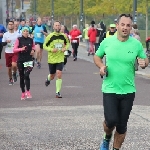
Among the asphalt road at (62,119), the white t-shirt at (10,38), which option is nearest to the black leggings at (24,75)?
the asphalt road at (62,119)

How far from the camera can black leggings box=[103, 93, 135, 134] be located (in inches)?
348

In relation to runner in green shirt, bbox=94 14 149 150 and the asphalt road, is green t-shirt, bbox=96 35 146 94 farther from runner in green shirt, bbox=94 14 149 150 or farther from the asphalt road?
the asphalt road

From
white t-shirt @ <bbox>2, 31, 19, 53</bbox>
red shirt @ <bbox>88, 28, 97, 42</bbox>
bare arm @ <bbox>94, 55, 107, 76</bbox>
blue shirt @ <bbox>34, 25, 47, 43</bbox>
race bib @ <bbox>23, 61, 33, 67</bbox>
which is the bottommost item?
A: red shirt @ <bbox>88, 28, 97, 42</bbox>

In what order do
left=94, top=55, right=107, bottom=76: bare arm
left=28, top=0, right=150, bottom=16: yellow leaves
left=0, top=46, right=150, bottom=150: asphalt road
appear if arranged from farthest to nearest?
left=28, top=0, right=150, bottom=16: yellow leaves, left=0, top=46, right=150, bottom=150: asphalt road, left=94, top=55, right=107, bottom=76: bare arm

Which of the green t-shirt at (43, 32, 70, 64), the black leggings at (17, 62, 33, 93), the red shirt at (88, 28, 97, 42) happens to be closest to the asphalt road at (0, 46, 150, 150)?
the black leggings at (17, 62, 33, 93)

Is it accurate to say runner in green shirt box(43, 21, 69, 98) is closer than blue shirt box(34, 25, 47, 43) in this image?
Yes

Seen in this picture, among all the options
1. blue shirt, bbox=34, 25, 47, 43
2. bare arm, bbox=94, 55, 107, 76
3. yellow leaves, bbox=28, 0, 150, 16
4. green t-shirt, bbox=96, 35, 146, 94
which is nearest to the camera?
bare arm, bbox=94, 55, 107, 76

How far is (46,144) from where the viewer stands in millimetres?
10242

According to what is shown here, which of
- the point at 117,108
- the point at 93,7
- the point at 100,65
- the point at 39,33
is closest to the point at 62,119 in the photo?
the point at 117,108

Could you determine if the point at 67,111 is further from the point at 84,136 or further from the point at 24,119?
the point at 84,136

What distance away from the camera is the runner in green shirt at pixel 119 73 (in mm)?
8812

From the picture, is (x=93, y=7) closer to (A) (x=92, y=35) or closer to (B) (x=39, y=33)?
(A) (x=92, y=35)

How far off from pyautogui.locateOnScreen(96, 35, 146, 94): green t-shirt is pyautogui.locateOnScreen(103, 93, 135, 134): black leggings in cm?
6

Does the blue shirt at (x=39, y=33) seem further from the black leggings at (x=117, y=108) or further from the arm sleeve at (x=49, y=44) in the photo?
the black leggings at (x=117, y=108)
